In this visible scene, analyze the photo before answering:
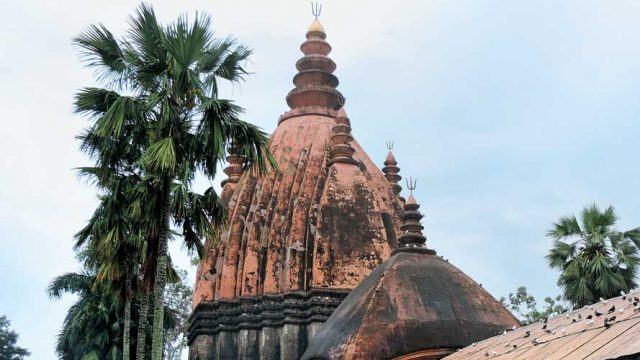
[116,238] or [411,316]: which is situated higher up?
[116,238]

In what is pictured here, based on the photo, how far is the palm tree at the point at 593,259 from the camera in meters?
17.0

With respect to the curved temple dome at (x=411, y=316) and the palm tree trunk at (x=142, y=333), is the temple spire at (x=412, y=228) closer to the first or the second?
the curved temple dome at (x=411, y=316)

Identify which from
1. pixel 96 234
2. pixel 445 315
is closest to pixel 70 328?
pixel 96 234

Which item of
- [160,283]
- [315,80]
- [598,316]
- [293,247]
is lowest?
[598,316]

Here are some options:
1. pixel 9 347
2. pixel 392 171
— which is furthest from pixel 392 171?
pixel 9 347

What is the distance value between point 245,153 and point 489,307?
6.53 meters

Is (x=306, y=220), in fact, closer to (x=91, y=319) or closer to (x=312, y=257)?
(x=312, y=257)

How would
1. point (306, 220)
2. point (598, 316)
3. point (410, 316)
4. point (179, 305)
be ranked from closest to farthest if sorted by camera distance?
1. point (598, 316)
2. point (410, 316)
3. point (306, 220)
4. point (179, 305)

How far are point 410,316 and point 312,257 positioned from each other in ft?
20.3

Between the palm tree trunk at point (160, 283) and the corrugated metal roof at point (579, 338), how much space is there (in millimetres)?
4792

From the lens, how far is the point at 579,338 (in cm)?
957

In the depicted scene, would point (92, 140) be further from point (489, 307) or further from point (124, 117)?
point (489, 307)

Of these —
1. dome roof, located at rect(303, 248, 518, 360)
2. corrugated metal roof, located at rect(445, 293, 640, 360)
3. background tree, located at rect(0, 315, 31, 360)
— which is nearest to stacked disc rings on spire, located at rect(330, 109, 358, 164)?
dome roof, located at rect(303, 248, 518, 360)

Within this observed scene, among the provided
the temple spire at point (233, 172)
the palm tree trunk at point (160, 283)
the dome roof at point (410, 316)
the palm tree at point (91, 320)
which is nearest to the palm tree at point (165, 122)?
the palm tree trunk at point (160, 283)
